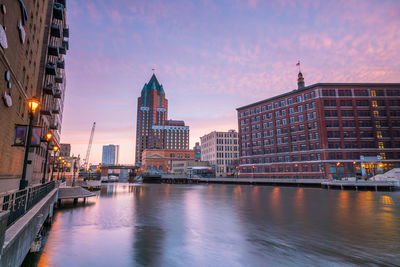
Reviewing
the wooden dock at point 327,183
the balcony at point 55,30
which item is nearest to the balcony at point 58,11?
the balcony at point 55,30

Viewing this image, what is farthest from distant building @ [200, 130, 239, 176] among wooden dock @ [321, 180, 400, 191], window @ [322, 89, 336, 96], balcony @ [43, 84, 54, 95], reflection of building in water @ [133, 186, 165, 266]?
reflection of building in water @ [133, 186, 165, 266]

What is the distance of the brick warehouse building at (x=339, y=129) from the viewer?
82.7 meters

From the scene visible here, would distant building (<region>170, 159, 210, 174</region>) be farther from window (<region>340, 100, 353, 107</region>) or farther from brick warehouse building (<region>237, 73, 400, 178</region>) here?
window (<region>340, 100, 353, 107</region>)

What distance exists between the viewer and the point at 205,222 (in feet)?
77.8

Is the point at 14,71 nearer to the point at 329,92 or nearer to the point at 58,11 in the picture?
the point at 58,11

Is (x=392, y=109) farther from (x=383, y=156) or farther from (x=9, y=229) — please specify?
(x=9, y=229)

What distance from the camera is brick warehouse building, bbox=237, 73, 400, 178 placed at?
82.7 m

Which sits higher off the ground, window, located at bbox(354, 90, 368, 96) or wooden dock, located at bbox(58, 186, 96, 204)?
window, located at bbox(354, 90, 368, 96)

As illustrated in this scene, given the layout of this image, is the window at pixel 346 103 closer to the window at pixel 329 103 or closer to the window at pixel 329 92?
the window at pixel 329 103

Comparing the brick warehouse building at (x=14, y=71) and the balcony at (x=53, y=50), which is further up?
the balcony at (x=53, y=50)

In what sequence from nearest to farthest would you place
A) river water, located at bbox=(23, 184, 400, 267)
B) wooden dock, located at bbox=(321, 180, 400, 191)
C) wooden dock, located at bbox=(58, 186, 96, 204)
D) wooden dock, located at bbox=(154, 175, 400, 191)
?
river water, located at bbox=(23, 184, 400, 267) → wooden dock, located at bbox=(58, 186, 96, 204) → wooden dock, located at bbox=(321, 180, 400, 191) → wooden dock, located at bbox=(154, 175, 400, 191)

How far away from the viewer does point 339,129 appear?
8556cm

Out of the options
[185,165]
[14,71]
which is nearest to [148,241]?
[14,71]

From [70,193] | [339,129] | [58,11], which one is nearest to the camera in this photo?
[70,193]
